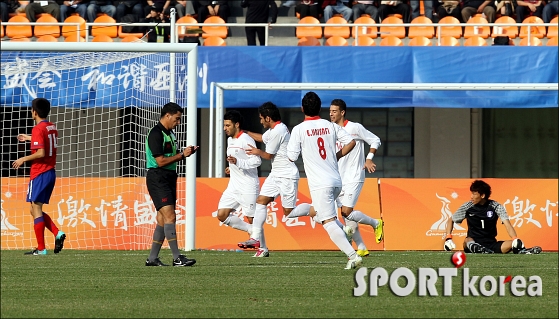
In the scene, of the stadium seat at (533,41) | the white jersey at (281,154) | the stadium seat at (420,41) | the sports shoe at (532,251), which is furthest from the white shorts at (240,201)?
the stadium seat at (533,41)

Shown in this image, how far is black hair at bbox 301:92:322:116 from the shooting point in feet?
34.9

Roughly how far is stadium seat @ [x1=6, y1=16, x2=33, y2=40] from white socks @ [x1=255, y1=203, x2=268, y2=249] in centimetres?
1221

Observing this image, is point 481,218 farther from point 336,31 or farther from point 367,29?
point 336,31

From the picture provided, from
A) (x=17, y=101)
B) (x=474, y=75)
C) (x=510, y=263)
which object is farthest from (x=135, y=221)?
(x=474, y=75)

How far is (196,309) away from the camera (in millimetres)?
7641

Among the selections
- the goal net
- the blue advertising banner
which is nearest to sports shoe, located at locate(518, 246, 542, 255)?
the goal net

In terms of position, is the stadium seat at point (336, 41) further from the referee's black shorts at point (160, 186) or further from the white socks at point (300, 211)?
the referee's black shorts at point (160, 186)

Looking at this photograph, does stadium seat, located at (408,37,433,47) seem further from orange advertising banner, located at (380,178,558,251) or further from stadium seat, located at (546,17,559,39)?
orange advertising banner, located at (380,178,558,251)

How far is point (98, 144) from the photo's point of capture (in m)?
20.3

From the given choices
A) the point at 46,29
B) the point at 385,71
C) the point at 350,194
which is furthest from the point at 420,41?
the point at 350,194

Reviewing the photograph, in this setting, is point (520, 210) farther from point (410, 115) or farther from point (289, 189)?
point (410, 115)

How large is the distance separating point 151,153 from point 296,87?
726cm

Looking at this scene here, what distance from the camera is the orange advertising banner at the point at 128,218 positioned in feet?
53.7

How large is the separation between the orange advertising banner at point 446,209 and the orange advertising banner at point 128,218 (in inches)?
12.4
